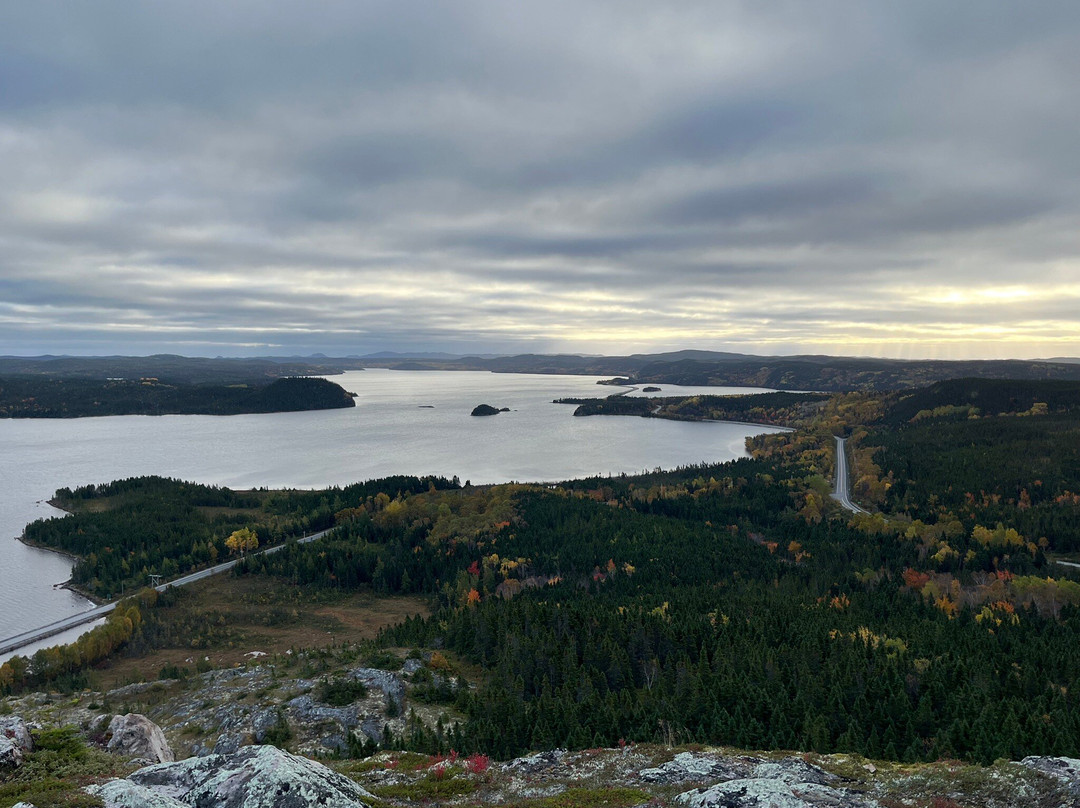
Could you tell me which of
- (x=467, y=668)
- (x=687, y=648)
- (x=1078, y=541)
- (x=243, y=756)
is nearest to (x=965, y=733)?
(x=687, y=648)

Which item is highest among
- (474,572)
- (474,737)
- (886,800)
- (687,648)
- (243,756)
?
(243,756)

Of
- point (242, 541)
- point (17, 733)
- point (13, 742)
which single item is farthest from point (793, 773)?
point (242, 541)

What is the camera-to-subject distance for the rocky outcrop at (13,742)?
72.6ft

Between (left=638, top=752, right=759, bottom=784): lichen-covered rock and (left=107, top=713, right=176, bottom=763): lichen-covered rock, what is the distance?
82.0 ft

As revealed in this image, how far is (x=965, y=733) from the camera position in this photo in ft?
164

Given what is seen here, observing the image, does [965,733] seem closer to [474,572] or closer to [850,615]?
[850,615]

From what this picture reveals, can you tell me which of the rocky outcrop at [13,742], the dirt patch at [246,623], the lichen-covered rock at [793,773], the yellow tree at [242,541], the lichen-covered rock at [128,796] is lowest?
the dirt patch at [246,623]

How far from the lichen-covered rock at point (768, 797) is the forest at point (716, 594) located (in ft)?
77.3

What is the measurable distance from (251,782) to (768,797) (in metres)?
18.9

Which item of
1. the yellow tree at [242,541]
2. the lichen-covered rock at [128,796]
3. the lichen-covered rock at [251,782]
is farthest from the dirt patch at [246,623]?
the lichen-covered rock at [128,796]

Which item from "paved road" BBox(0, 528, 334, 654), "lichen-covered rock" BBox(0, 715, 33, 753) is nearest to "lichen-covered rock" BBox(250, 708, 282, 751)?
"lichen-covered rock" BBox(0, 715, 33, 753)

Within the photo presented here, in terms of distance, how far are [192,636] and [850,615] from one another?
104 metres

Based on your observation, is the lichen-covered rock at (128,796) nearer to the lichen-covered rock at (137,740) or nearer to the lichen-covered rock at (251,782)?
the lichen-covered rock at (251,782)

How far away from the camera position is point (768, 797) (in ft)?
75.2
